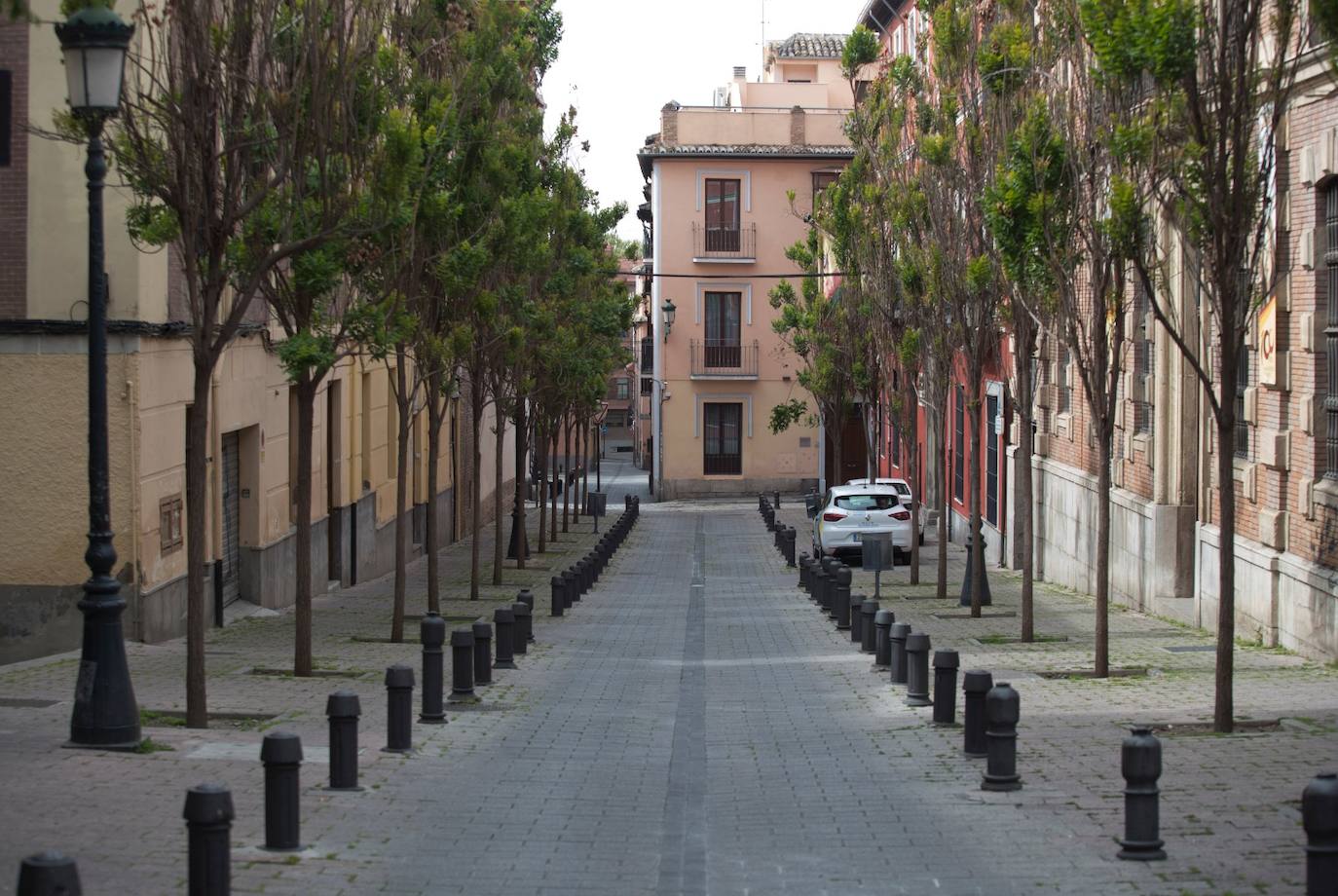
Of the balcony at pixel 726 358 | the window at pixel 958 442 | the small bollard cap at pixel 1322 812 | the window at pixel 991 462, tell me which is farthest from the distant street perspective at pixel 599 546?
the balcony at pixel 726 358

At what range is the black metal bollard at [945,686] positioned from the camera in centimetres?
1232

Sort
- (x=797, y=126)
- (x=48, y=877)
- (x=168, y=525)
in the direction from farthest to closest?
(x=797, y=126)
(x=168, y=525)
(x=48, y=877)

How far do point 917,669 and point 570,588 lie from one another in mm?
11114

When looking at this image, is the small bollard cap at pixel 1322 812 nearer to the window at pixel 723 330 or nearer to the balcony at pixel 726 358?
the balcony at pixel 726 358

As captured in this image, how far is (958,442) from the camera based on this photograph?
38438mm

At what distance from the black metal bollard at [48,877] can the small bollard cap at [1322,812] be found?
4.51 metres

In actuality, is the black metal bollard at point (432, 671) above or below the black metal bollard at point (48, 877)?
below

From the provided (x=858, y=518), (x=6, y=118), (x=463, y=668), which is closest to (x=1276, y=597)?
(x=463, y=668)

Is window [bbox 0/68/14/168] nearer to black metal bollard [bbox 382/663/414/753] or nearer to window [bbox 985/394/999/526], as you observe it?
black metal bollard [bbox 382/663/414/753]

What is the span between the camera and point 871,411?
131 feet

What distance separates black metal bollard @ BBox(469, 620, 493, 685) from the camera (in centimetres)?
1472

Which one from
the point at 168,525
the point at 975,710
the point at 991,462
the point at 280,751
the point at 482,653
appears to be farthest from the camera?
the point at 991,462

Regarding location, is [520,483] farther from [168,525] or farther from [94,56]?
[94,56]

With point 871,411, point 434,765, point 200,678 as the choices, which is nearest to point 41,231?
point 200,678
